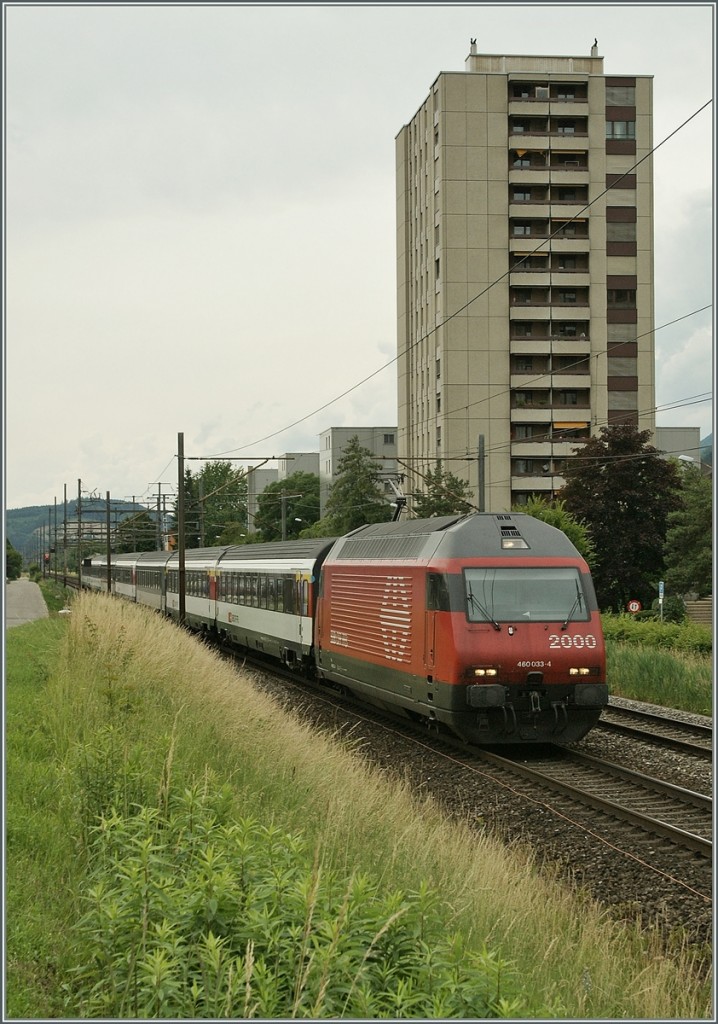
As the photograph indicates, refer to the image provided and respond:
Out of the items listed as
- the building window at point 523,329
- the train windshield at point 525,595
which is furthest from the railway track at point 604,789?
the building window at point 523,329

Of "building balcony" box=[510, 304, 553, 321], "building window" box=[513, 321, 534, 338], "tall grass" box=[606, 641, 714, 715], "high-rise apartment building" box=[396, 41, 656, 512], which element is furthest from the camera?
"building window" box=[513, 321, 534, 338]

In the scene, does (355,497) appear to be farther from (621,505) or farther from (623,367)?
(623,367)

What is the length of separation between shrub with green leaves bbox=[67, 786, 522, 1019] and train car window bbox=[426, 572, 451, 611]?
8562mm

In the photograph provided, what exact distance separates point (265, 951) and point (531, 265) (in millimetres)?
73728

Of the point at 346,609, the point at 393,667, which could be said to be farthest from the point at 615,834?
the point at 346,609

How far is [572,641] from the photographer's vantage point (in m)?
14.8

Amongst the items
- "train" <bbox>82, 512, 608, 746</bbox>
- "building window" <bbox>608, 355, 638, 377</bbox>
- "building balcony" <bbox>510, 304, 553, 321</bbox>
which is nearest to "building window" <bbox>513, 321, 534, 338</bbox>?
"building balcony" <bbox>510, 304, 553, 321</bbox>

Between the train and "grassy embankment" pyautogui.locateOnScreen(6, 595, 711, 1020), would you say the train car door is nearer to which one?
the train

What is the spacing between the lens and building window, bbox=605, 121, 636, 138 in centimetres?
7606

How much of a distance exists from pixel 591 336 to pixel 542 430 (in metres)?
6.85

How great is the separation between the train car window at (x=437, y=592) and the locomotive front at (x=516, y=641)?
1.1 inches

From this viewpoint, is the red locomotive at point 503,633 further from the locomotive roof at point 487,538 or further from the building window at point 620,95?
the building window at point 620,95

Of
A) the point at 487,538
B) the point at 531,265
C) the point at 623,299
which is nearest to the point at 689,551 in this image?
the point at 623,299

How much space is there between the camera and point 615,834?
438 inches
